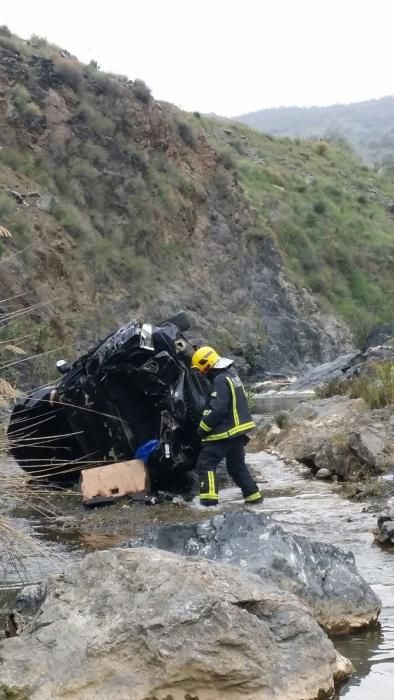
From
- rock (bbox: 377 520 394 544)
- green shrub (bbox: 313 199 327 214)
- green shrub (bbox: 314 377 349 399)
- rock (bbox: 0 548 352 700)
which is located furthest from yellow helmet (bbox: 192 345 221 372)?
green shrub (bbox: 313 199 327 214)

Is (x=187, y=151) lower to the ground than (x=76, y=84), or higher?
lower

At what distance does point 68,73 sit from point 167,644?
31846 mm

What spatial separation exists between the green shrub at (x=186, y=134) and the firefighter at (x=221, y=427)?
29982 millimetres

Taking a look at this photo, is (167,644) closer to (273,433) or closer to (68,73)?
(273,433)

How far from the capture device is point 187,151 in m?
37.5

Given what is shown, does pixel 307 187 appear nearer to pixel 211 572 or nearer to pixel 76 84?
pixel 76 84

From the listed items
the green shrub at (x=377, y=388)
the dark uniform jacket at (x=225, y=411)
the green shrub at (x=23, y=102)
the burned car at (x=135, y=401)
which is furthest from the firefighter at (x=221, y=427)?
the green shrub at (x=23, y=102)

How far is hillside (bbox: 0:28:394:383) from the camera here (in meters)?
28.0

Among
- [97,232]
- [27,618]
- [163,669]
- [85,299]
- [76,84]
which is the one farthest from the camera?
[76,84]

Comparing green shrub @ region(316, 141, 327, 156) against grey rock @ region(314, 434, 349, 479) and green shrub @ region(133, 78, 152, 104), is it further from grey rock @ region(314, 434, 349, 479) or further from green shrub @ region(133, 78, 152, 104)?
grey rock @ region(314, 434, 349, 479)

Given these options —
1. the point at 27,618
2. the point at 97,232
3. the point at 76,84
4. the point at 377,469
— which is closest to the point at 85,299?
the point at 97,232

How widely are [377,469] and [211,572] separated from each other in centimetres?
560

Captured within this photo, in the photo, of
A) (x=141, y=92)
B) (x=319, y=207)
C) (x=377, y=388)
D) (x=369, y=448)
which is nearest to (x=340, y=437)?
(x=369, y=448)

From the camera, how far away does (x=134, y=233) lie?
32.6m
